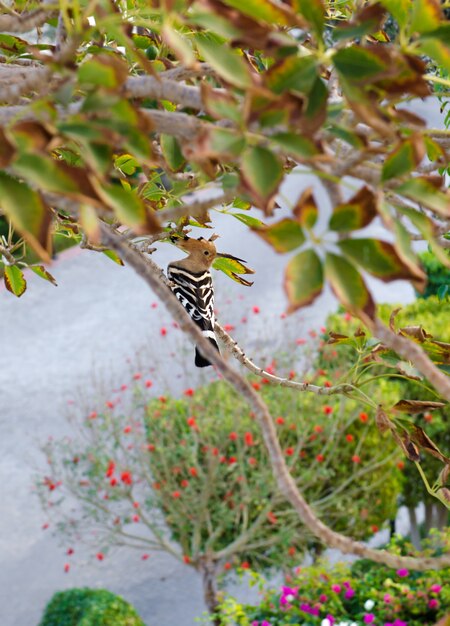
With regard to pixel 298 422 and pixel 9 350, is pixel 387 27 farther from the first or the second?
pixel 298 422

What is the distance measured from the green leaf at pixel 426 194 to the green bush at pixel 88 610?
4.19 metres

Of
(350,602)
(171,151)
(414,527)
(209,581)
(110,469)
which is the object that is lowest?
(414,527)

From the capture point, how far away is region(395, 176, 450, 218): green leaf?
730 millimetres

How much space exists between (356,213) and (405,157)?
2.5 inches

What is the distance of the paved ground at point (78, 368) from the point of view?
20.6 feet

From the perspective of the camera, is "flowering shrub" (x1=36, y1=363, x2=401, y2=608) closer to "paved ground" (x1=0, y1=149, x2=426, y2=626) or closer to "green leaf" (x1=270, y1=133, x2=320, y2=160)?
"paved ground" (x1=0, y1=149, x2=426, y2=626)

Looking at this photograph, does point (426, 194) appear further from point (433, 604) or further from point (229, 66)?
point (433, 604)

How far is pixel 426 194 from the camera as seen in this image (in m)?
0.74

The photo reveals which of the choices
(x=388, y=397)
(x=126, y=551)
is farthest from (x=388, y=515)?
(x=126, y=551)

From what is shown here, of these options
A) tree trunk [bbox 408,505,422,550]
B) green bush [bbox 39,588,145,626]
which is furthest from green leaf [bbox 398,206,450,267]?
tree trunk [bbox 408,505,422,550]

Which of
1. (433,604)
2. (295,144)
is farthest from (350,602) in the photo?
(295,144)

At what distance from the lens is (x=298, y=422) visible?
5371 millimetres

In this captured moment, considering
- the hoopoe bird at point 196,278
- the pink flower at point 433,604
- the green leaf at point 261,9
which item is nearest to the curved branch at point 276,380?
the hoopoe bird at point 196,278

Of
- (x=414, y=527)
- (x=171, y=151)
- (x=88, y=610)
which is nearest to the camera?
(x=171, y=151)
